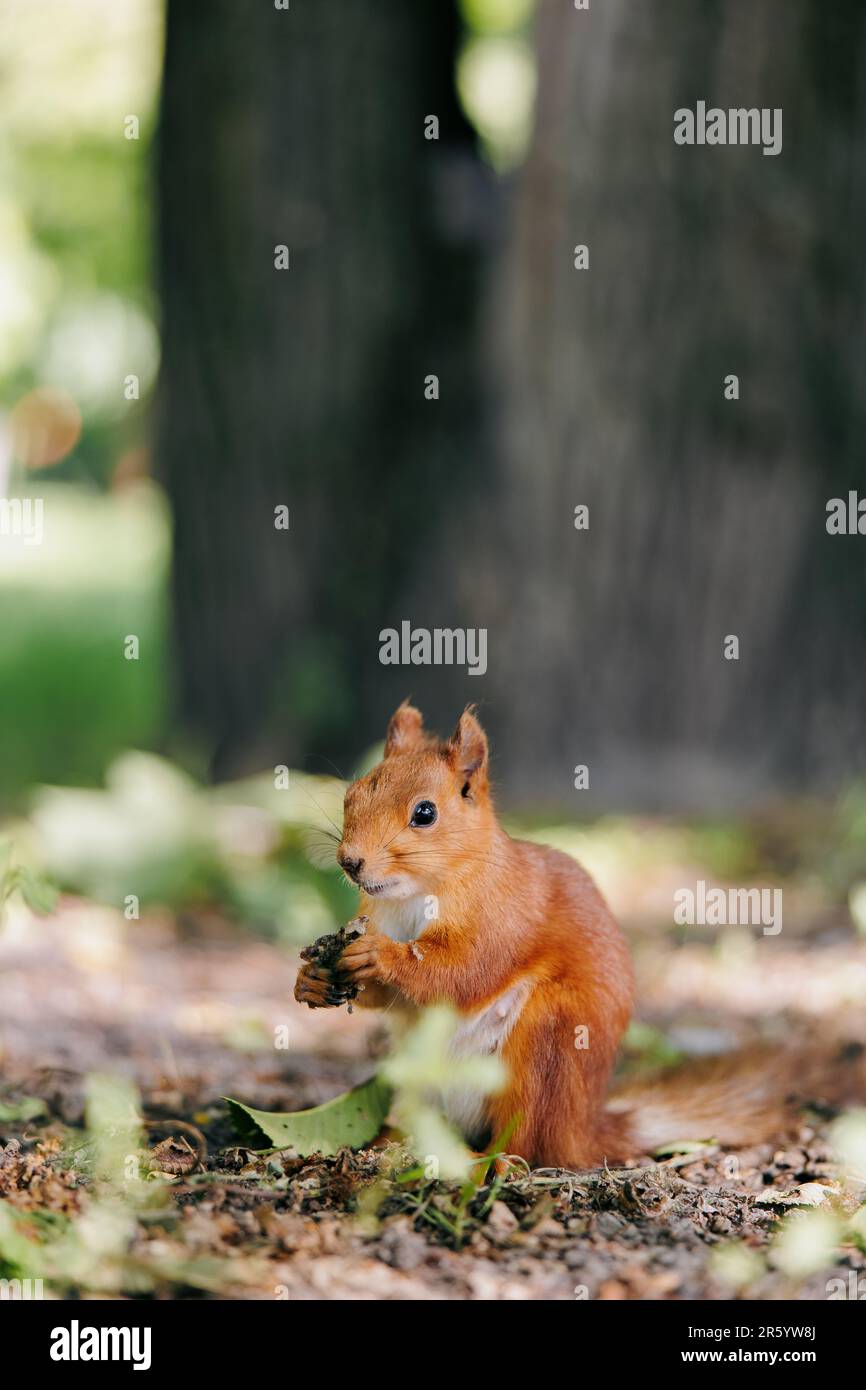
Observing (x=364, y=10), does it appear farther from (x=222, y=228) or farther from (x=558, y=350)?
(x=558, y=350)

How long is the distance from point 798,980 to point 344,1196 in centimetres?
228

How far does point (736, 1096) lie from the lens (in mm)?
3564

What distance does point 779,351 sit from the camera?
22.2 ft

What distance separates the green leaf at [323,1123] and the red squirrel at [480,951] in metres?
0.24

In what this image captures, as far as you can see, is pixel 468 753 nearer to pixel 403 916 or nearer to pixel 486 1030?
pixel 403 916

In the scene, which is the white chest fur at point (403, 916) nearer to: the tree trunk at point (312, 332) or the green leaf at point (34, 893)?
the green leaf at point (34, 893)

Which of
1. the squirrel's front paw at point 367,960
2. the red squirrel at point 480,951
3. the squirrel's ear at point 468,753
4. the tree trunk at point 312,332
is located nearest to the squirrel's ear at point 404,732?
the red squirrel at point 480,951

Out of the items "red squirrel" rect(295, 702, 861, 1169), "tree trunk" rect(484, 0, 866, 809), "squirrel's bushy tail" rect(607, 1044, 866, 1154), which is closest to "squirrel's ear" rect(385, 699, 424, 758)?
"red squirrel" rect(295, 702, 861, 1169)

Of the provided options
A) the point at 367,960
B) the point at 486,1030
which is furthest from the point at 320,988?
the point at 486,1030

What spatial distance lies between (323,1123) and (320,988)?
40 centimetres

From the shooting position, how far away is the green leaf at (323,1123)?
10.3ft

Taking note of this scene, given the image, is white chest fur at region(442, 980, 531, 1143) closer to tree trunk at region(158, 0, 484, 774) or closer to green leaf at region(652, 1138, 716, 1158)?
green leaf at region(652, 1138, 716, 1158)

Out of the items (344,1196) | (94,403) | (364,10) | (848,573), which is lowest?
(344,1196)
